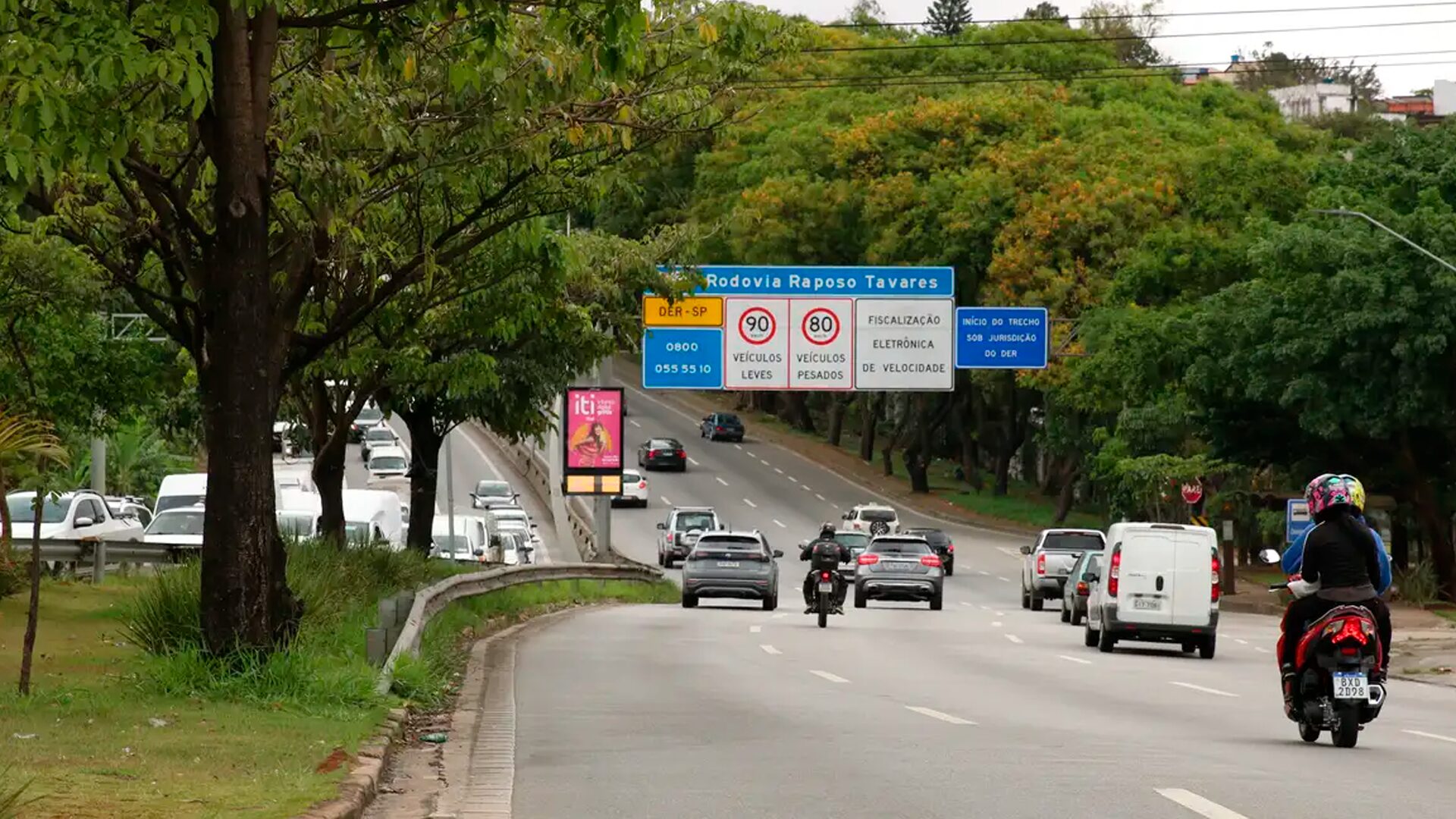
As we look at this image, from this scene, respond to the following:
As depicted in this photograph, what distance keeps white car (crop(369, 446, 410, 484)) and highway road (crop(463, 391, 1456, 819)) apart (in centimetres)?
4767

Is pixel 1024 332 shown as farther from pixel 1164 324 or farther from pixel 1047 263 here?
pixel 1047 263

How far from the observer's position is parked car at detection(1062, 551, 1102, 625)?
1431 inches

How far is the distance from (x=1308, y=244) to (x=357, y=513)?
19.7m

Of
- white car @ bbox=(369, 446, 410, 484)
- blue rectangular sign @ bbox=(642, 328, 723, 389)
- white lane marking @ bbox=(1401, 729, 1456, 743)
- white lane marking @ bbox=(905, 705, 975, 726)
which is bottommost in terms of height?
white lane marking @ bbox=(1401, 729, 1456, 743)

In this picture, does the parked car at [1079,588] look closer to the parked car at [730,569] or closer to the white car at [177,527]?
the parked car at [730,569]

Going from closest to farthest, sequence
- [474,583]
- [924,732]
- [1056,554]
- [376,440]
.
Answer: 1. [924,732]
2. [474,583]
3. [1056,554]
4. [376,440]

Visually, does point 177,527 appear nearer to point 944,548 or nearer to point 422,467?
point 422,467

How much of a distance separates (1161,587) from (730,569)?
1322 centimetres

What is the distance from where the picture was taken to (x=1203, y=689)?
21.8m

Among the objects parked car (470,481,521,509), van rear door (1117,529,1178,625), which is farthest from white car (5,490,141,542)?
parked car (470,481,521,509)

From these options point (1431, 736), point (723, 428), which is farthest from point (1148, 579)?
point (723, 428)

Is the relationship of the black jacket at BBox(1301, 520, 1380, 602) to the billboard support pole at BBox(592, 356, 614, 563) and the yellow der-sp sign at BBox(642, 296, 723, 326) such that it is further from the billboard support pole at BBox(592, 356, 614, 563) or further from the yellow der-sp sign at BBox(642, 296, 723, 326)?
the billboard support pole at BBox(592, 356, 614, 563)

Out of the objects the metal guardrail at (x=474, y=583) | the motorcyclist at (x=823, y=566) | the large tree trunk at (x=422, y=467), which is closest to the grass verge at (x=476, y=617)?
the metal guardrail at (x=474, y=583)

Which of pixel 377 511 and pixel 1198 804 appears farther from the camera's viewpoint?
pixel 377 511
